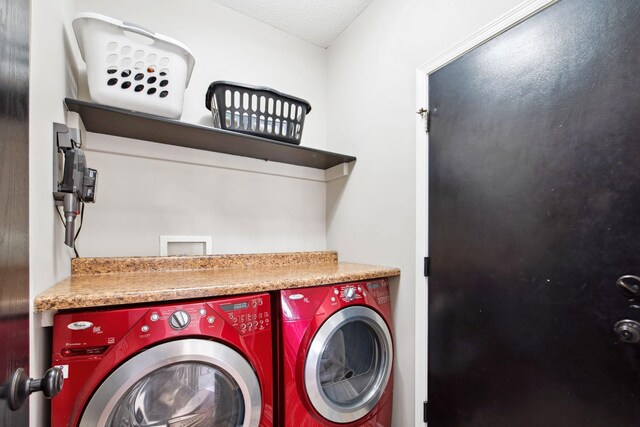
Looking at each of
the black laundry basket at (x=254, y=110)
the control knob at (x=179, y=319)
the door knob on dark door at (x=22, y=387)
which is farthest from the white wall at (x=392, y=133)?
the door knob on dark door at (x=22, y=387)

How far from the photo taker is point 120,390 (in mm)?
910

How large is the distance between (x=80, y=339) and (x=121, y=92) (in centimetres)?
105

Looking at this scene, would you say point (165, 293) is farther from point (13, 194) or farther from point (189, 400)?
point (13, 194)

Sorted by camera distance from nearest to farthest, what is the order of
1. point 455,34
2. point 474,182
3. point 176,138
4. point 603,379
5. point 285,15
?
point 603,379
point 474,182
point 455,34
point 176,138
point 285,15

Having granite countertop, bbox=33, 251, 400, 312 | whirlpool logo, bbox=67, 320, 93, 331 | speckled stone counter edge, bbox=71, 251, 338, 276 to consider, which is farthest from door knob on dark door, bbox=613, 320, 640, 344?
whirlpool logo, bbox=67, 320, 93, 331

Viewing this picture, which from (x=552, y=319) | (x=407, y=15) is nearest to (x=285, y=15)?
(x=407, y=15)

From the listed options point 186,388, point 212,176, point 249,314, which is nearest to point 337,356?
point 249,314

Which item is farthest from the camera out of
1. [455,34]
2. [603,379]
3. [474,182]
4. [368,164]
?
[368,164]

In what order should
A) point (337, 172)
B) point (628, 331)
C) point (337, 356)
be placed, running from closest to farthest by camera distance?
point (628, 331) → point (337, 356) → point (337, 172)

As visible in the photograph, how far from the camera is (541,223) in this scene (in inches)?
39.4

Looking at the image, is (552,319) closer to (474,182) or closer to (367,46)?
(474,182)

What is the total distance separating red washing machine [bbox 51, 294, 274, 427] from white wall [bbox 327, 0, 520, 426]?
0.78 meters

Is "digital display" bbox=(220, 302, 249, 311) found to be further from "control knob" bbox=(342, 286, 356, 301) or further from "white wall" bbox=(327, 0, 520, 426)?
"white wall" bbox=(327, 0, 520, 426)

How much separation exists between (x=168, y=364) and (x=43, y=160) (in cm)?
80
